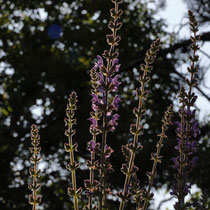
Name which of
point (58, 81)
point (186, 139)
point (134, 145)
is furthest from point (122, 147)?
point (58, 81)

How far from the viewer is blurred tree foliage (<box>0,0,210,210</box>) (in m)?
6.80

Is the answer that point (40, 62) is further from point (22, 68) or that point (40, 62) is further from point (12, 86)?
point (12, 86)

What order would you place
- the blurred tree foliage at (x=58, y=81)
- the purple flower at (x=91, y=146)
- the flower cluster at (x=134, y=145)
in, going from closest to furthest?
the flower cluster at (x=134, y=145)
the purple flower at (x=91, y=146)
the blurred tree foliage at (x=58, y=81)

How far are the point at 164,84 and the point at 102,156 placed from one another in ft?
21.7

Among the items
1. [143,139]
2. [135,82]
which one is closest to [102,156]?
[143,139]

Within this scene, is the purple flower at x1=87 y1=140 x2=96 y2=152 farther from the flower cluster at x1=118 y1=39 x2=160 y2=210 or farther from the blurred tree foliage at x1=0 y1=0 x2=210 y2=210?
the blurred tree foliage at x1=0 y1=0 x2=210 y2=210

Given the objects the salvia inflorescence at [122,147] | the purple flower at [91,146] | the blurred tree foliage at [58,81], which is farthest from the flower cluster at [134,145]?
the blurred tree foliage at [58,81]

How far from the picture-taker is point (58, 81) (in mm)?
7438

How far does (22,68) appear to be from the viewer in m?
8.02

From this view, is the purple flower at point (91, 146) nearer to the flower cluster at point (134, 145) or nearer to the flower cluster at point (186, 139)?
the flower cluster at point (134, 145)

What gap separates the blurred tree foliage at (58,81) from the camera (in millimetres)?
6805

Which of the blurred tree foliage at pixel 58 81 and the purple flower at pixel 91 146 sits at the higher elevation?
the blurred tree foliage at pixel 58 81

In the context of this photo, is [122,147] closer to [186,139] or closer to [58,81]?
[186,139]

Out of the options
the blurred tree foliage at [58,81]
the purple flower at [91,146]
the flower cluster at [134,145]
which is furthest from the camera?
the blurred tree foliage at [58,81]
